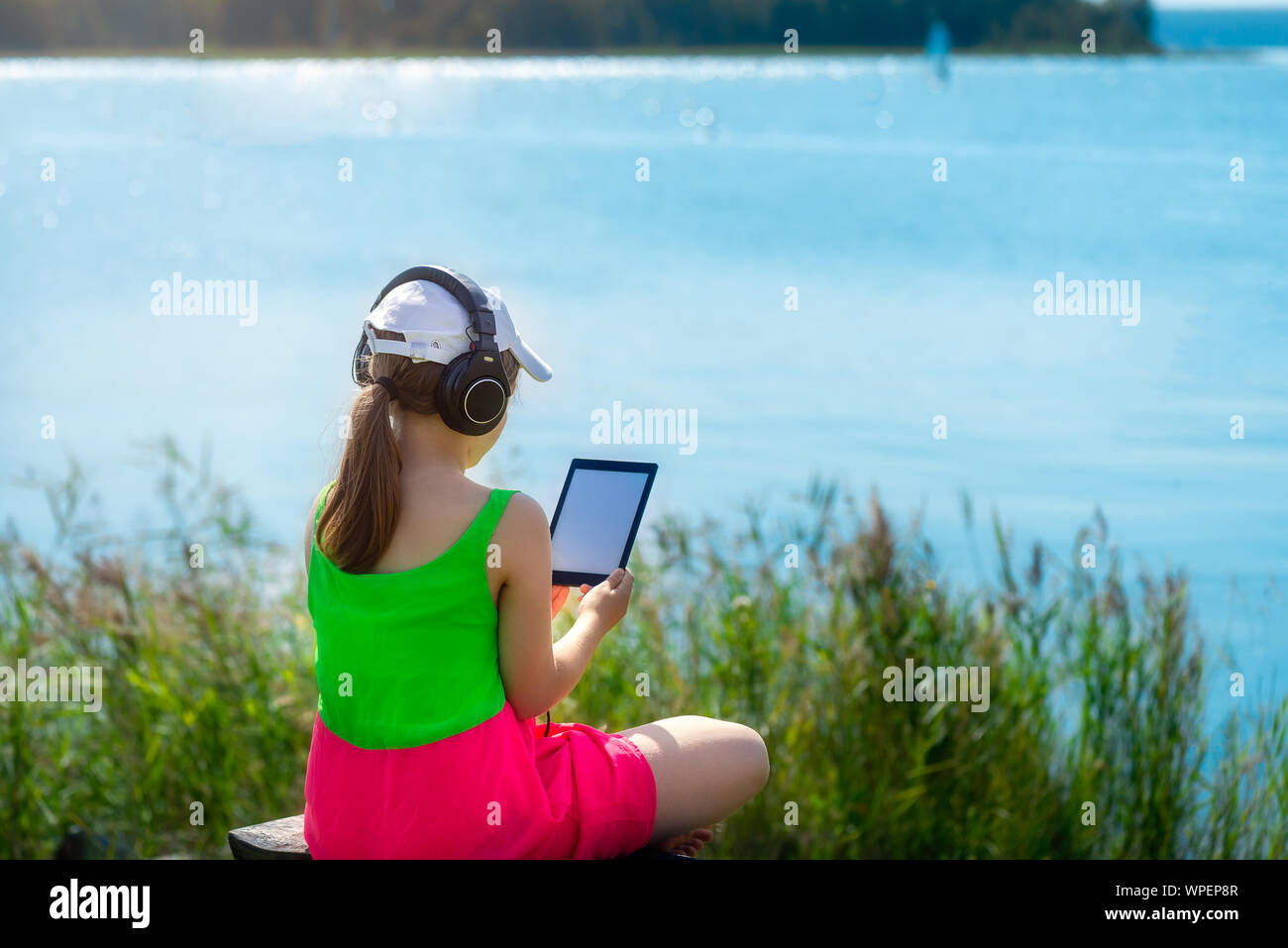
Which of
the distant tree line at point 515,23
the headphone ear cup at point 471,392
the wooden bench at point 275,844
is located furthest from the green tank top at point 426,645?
the distant tree line at point 515,23

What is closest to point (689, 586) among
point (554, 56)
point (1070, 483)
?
point (1070, 483)

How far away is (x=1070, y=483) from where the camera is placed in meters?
7.52

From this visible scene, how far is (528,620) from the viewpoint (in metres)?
1.98

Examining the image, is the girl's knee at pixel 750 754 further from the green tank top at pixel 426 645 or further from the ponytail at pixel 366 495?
the ponytail at pixel 366 495

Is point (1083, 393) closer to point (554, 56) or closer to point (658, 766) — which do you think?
point (658, 766)

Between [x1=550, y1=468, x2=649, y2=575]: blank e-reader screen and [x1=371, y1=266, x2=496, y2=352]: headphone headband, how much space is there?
1.13ft

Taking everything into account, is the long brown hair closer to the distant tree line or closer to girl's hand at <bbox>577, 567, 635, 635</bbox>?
girl's hand at <bbox>577, 567, 635, 635</bbox>

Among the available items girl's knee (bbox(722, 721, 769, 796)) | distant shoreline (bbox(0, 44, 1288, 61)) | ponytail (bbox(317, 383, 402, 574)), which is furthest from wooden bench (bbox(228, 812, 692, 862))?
distant shoreline (bbox(0, 44, 1288, 61))

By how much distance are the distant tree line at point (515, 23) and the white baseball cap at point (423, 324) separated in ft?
50.5

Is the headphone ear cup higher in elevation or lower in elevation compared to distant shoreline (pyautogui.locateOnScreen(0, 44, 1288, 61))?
lower

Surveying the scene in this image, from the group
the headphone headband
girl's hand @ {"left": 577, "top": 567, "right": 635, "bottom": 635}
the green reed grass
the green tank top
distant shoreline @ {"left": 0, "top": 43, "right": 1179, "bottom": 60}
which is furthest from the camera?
distant shoreline @ {"left": 0, "top": 43, "right": 1179, "bottom": 60}

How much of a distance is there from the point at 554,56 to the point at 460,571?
753 inches

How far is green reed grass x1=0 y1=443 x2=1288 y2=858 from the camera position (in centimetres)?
360

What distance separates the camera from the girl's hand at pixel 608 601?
2.16 metres
